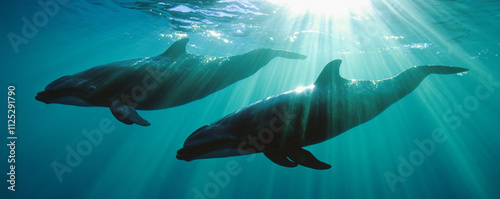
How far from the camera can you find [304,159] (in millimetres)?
2977

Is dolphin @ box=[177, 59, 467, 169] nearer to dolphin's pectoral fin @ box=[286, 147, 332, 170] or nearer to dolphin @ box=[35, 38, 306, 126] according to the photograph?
dolphin's pectoral fin @ box=[286, 147, 332, 170]

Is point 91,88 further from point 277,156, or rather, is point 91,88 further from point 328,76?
point 328,76

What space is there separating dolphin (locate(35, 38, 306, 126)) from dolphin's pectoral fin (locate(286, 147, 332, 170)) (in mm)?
2188

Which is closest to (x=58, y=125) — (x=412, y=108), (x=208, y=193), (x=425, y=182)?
(x=208, y=193)

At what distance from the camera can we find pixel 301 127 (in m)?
2.86

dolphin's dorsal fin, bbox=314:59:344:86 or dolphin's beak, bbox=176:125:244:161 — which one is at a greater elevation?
dolphin's dorsal fin, bbox=314:59:344:86

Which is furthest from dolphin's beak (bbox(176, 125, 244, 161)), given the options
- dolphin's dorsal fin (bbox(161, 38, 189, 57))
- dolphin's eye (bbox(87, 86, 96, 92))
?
dolphin's dorsal fin (bbox(161, 38, 189, 57))

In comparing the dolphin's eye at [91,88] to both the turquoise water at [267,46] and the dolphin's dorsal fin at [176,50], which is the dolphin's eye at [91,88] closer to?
the dolphin's dorsal fin at [176,50]

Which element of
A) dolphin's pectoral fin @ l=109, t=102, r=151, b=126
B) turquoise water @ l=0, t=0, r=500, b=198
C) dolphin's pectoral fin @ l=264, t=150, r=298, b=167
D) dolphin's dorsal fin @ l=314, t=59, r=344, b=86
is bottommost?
turquoise water @ l=0, t=0, r=500, b=198

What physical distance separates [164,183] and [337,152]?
118 feet

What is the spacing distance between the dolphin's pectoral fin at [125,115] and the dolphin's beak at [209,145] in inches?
44.4

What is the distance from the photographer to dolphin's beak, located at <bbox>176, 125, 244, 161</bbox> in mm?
2510

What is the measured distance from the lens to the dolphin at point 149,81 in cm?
349

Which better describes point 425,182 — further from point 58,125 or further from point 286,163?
point 58,125
